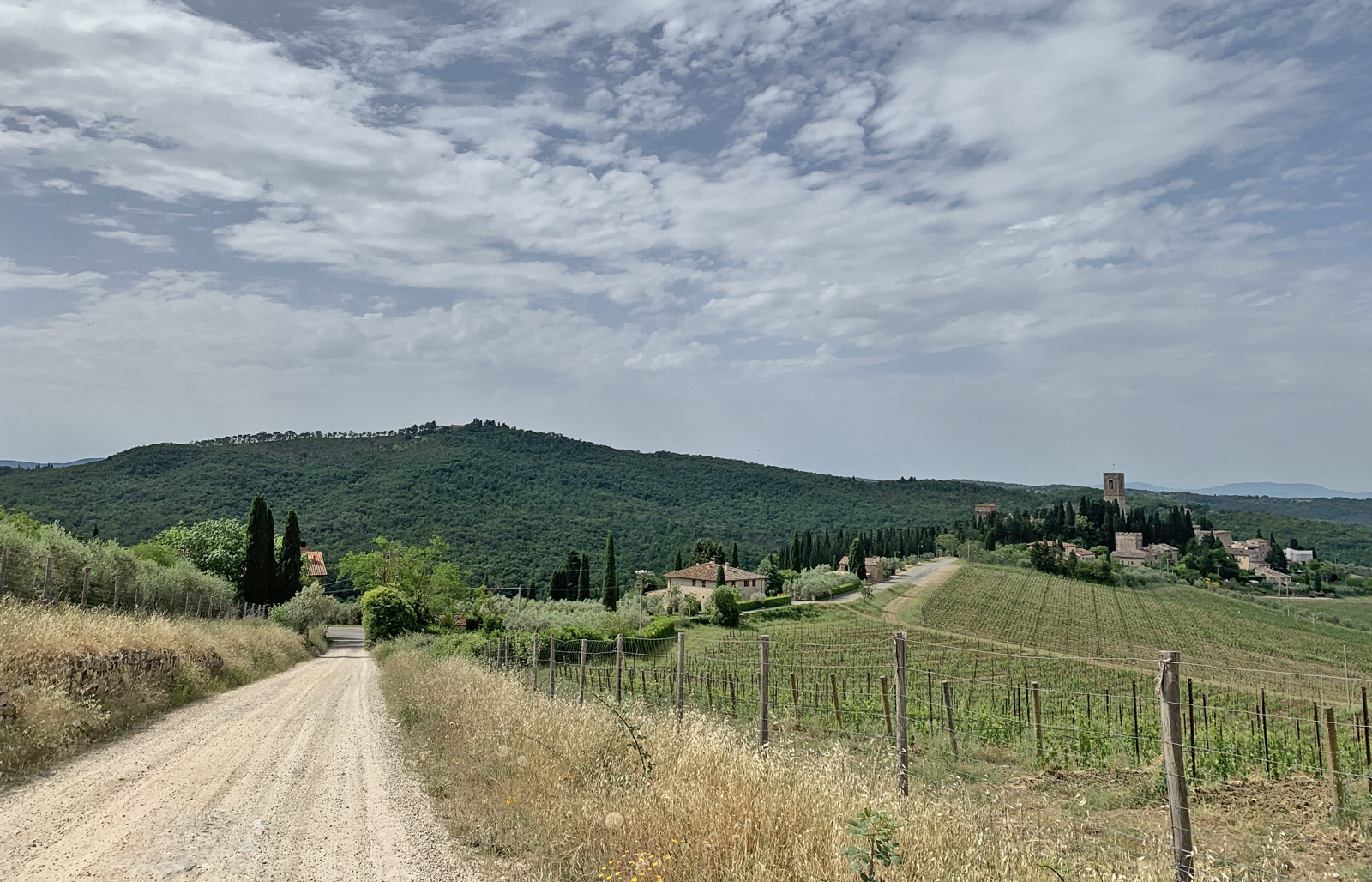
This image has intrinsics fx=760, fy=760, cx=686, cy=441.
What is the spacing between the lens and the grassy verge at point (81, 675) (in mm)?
8312

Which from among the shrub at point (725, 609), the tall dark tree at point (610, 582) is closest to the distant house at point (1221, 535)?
the shrub at point (725, 609)

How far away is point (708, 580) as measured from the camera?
82.1 m

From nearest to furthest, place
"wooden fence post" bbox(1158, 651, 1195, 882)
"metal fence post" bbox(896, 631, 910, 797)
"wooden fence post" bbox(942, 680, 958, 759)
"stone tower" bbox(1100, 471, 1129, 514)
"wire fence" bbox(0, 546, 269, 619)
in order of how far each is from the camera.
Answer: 1. "wooden fence post" bbox(1158, 651, 1195, 882)
2. "metal fence post" bbox(896, 631, 910, 797)
3. "wooden fence post" bbox(942, 680, 958, 759)
4. "wire fence" bbox(0, 546, 269, 619)
5. "stone tower" bbox(1100, 471, 1129, 514)

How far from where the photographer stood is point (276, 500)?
273 ft

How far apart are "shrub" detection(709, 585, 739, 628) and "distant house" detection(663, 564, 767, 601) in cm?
1525

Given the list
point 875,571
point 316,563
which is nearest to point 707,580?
point 875,571

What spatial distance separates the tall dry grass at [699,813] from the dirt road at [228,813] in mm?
604

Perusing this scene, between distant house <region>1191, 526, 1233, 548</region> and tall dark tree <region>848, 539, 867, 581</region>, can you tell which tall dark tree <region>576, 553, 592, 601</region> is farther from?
distant house <region>1191, 526, 1233, 548</region>

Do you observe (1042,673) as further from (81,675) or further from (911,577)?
(911,577)

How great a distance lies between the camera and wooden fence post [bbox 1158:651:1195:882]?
159 inches

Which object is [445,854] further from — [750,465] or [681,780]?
[750,465]

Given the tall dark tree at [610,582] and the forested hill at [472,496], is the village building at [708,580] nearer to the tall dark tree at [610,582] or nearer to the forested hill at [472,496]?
the tall dark tree at [610,582]

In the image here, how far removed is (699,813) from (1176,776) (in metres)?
2.78

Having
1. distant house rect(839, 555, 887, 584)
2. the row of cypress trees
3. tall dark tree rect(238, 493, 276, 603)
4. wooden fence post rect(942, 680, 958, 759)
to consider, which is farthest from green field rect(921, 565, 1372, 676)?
tall dark tree rect(238, 493, 276, 603)
